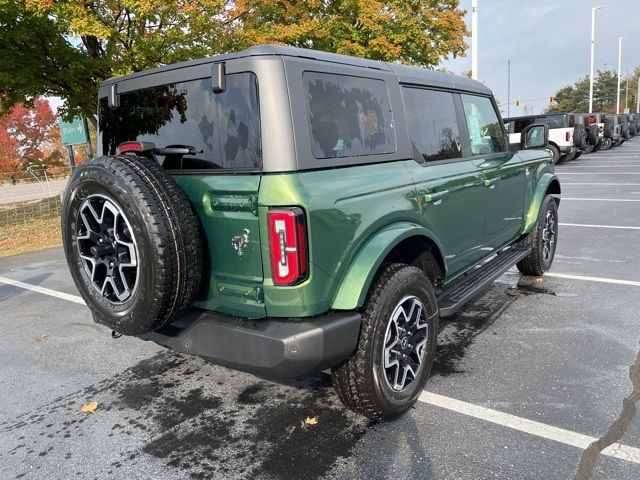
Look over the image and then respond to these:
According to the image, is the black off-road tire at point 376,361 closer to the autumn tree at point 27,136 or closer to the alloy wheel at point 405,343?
the alloy wheel at point 405,343

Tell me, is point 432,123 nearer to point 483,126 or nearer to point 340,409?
point 483,126

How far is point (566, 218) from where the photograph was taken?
360 inches

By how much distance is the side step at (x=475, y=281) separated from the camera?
3464 mm

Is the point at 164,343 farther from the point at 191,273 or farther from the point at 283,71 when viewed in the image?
the point at 283,71

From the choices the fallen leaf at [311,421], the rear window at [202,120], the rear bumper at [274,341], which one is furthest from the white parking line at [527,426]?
the rear window at [202,120]

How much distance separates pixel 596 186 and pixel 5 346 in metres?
13.5

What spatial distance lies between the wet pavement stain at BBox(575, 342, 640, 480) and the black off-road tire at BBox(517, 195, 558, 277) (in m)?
2.16

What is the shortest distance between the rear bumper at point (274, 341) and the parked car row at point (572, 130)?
1327 cm

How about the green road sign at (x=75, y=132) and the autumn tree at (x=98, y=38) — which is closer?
the autumn tree at (x=98, y=38)

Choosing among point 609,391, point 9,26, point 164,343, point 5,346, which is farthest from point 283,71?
point 9,26

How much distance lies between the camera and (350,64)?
2910 millimetres

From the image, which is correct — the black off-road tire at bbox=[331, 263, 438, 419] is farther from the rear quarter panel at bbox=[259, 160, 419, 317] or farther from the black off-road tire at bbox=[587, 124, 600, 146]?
the black off-road tire at bbox=[587, 124, 600, 146]

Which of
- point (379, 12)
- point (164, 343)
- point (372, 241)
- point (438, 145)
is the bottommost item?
point (164, 343)

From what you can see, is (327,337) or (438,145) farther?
(438,145)
